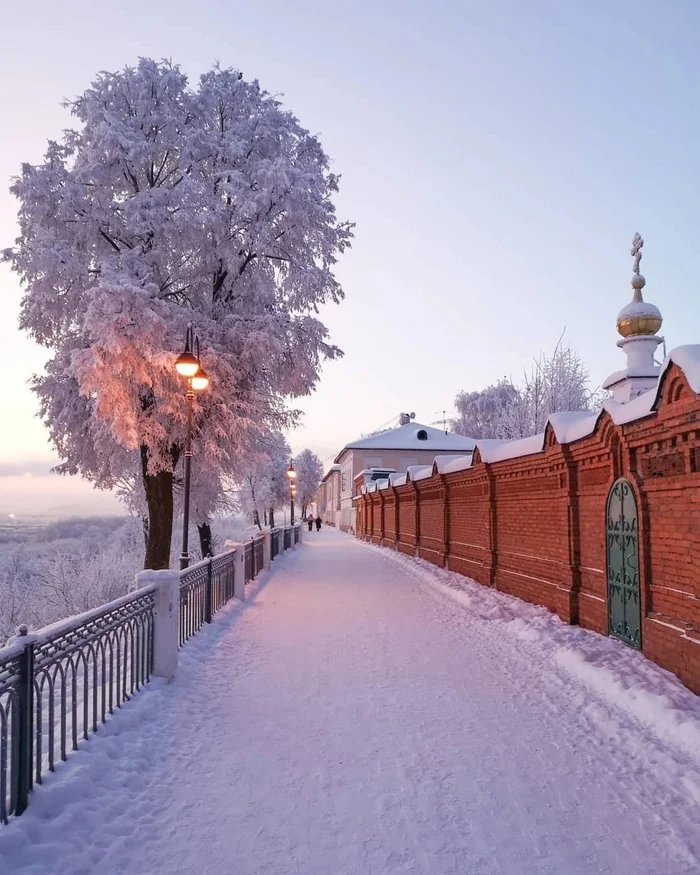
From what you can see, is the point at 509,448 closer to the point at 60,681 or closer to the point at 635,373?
the point at 635,373

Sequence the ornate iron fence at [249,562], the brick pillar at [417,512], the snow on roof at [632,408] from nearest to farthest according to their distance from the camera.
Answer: the snow on roof at [632,408], the ornate iron fence at [249,562], the brick pillar at [417,512]

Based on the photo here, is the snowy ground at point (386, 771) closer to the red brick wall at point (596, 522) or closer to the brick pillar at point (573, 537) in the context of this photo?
the red brick wall at point (596, 522)

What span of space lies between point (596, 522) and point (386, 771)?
532cm

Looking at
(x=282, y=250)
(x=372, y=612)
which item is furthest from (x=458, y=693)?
(x=282, y=250)

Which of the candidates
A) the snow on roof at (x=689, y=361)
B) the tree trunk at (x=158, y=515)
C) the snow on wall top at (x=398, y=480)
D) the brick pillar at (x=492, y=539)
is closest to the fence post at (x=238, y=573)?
the tree trunk at (x=158, y=515)

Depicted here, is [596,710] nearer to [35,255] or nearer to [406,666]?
[406,666]

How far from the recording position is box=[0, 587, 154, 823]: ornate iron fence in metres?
3.52

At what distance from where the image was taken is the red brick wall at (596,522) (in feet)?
19.4

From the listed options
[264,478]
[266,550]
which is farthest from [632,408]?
[264,478]

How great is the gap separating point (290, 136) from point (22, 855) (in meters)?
15.5

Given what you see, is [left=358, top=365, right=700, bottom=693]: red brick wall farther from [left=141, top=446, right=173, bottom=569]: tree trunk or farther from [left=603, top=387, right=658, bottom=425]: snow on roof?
[left=141, top=446, right=173, bottom=569]: tree trunk

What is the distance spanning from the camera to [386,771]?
14.2 ft

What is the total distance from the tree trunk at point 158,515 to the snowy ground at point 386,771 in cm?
626

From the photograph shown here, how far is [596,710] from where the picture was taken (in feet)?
18.0
